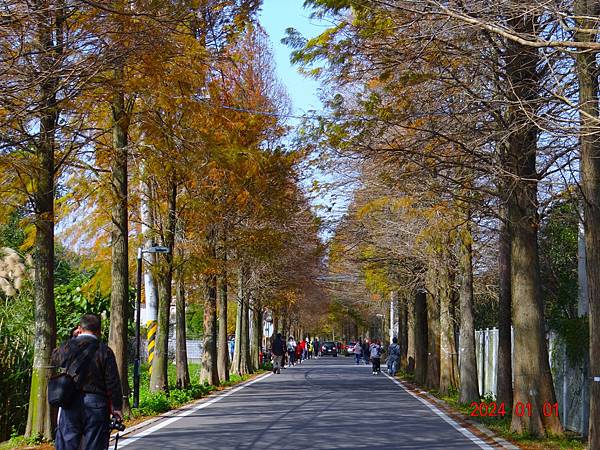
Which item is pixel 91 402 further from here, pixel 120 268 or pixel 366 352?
pixel 366 352

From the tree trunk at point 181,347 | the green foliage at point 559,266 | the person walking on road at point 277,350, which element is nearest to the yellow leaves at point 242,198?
the tree trunk at point 181,347

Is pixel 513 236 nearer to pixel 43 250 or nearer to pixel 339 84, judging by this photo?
pixel 339 84

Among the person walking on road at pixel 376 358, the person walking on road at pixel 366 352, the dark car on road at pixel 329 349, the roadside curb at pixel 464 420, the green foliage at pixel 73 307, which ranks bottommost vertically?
the dark car on road at pixel 329 349

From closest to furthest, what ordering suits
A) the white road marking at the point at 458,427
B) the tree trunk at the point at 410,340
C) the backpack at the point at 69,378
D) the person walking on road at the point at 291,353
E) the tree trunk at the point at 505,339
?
the backpack at the point at 69,378, the white road marking at the point at 458,427, the tree trunk at the point at 505,339, the tree trunk at the point at 410,340, the person walking on road at the point at 291,353

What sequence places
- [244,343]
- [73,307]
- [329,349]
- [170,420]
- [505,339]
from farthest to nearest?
[329,349] → [244,343] → [73,307] → [505,339] → [170,420]

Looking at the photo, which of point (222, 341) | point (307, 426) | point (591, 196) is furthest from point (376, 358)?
point (591, 196)

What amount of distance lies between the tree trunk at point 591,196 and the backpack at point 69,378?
20.5 feet

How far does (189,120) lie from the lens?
59.0ft

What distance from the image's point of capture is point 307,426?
17031 mm

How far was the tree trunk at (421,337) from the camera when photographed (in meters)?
34.6

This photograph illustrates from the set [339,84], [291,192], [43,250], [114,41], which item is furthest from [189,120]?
[291,192]

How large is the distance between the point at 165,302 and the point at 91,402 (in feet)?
48.5

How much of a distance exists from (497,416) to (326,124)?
7.15 meters

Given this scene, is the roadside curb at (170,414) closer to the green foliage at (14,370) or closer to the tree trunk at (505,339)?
the green foliage at (14,370)
